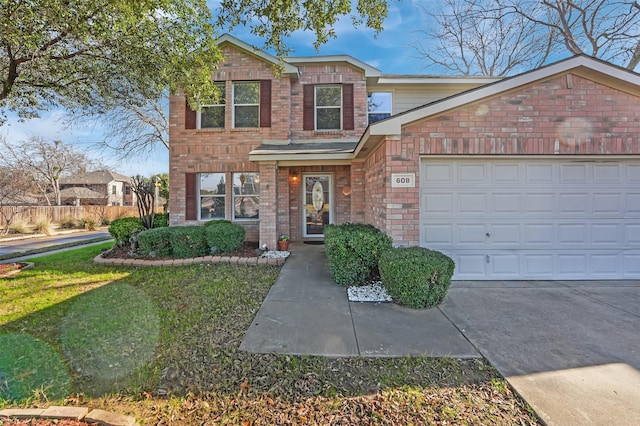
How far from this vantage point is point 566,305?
14.5 ft

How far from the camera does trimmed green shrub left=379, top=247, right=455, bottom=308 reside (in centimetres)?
427

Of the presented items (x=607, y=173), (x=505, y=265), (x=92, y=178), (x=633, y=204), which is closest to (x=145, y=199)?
(x=505, y=265)

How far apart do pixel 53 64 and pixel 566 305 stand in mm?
11456

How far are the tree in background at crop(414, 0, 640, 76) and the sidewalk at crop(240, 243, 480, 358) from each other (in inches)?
497

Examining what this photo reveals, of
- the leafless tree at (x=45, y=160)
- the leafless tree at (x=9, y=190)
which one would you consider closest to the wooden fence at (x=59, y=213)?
the leafless tree at (x=9, y=190)

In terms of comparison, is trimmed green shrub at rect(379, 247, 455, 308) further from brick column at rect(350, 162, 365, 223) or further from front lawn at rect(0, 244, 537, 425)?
brick column at rect(350, 162, 365, 223)

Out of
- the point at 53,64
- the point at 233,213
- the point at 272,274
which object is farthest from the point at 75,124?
the point at 272,274

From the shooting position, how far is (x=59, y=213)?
65.6ft

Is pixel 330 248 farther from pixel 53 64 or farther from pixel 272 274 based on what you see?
pixel 53 64

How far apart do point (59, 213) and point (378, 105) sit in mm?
23917

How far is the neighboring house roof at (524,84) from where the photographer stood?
5.12m

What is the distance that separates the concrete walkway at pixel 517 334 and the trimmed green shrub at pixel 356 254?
350 millimetres

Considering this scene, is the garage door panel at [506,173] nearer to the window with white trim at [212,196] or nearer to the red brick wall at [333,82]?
the red brick wall at [333,82]

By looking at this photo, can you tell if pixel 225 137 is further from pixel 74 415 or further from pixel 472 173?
pixel 74 415
